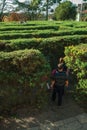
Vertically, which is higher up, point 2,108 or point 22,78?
point 22,78

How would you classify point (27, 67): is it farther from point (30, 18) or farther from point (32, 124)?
point (30, 18)

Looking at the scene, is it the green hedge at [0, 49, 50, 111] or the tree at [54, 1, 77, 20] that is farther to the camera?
the tree at [54, 1, 77, 20]

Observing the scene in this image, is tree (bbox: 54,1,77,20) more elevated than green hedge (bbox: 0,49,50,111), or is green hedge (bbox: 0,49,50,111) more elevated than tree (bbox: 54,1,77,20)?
tree (bbox: 54,1,77,20)

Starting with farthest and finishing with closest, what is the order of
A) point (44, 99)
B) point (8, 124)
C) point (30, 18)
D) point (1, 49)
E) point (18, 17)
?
point (30, 18) < point (18, 17) < point (1, 49) < point (44, 99) < point (8, 124)

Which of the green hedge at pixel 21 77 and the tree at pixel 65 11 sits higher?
the tree at pixel 65 11

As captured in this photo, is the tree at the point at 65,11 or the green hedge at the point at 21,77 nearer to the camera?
the green hedge at the point at 21,77

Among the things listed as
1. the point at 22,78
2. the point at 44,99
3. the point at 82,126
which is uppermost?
the point at 22,78

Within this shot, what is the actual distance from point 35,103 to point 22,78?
0.84m

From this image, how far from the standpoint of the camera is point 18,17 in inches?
1875

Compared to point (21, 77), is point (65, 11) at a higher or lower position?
higher

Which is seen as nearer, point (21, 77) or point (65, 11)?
point (21, 77)

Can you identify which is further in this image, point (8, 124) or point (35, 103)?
point (35, 103)

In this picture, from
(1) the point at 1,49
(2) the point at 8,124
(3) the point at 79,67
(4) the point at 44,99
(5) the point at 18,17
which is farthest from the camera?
(5) the point at 18,17

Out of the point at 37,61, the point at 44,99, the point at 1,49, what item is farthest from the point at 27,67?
the point at 1,49
